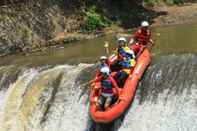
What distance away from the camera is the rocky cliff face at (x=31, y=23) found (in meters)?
25.4

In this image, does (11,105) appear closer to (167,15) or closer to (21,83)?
(21,83)

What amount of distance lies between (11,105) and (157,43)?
640 centimetres

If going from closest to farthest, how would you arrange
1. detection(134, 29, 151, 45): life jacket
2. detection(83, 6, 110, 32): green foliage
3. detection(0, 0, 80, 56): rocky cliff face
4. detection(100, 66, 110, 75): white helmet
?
detection(100, 66, 110, 75): white helmet < detection(134, 29, 151, 45): life jacket < detection(0, 0, 80, 56): rocky cliff face < detection(83, 6, 110, 32): green foliage

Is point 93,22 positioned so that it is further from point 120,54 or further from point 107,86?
point 107,86

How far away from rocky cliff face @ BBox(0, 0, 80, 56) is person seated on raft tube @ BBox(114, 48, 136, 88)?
9.24 m

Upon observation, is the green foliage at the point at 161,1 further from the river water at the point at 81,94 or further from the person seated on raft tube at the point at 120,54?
the person seated on raft tube at the point at 120,54

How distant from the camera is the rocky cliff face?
998 inches

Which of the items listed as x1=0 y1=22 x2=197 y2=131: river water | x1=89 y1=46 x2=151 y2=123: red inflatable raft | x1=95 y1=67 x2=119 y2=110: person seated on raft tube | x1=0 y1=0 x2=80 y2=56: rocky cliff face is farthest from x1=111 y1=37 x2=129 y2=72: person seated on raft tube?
x1=0 y1=0 x2=80 y2=56: rocky cliff face

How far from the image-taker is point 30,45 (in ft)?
83.4

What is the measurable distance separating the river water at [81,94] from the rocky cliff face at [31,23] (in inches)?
132

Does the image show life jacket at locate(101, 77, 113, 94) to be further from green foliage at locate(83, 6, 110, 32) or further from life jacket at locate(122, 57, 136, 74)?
green foliage at locate(83, 6, 110, 32)

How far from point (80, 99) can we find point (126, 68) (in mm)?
1537

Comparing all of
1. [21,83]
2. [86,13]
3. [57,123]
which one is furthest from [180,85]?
[86,13]

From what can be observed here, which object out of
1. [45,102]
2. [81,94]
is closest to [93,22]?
[45,102]
